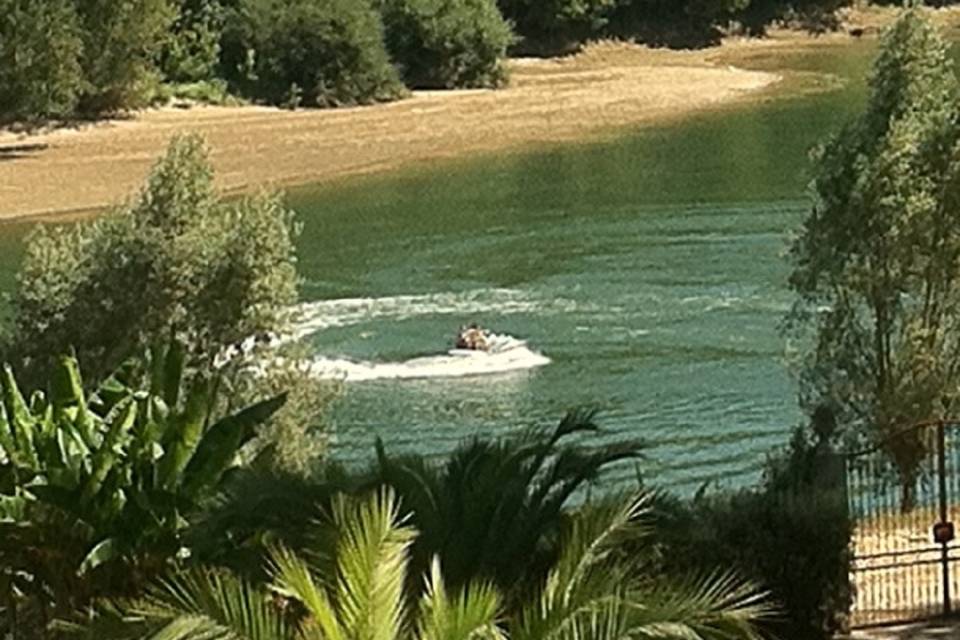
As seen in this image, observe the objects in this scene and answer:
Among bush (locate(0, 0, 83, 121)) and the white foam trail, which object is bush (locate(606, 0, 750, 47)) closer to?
bush (locate(0, 0, 83, 121))

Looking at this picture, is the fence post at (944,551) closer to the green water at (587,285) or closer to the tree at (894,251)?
the tree at (894,251)

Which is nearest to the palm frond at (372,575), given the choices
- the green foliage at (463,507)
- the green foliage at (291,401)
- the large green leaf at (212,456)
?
the green foliage at (463,507)

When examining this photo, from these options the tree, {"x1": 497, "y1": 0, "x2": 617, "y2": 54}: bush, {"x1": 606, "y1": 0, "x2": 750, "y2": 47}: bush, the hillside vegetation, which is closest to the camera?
the tree

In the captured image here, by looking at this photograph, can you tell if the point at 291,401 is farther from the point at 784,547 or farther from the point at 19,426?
the point at 784,547

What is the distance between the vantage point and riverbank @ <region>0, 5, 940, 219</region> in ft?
219

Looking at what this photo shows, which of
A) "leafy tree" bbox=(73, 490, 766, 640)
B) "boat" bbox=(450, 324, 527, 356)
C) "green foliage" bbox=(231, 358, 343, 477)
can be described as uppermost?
"leafy tree" bbox=(73, 490, 766, 640)

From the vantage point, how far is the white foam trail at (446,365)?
40188mm

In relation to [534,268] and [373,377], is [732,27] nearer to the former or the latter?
[534,268]

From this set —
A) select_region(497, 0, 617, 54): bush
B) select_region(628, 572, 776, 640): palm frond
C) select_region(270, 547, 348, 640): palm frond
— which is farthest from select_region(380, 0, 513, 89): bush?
select_region(270, 547, 348, 640): palm frond

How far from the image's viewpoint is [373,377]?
40.6 m

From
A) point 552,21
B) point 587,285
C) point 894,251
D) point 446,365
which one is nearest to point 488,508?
point 894,251

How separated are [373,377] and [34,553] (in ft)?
87.2

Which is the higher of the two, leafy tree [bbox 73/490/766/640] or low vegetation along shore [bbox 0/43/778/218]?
leafy tree [bbox 73/490/766/640]

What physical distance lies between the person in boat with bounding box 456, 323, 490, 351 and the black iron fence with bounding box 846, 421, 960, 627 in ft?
60.8
